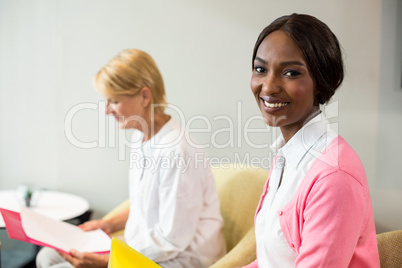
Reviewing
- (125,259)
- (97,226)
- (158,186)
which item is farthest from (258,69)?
(97,226)

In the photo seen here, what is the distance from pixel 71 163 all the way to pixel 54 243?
1266 millimetres

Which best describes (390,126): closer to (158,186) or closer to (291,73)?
(291,73)

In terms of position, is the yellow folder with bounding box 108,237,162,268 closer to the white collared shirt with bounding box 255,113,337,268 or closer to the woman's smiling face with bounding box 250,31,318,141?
the white collared shirt with bounding box 255,113,337,268

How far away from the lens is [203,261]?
5.53 ft

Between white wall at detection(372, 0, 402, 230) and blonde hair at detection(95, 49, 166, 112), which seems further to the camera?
blonde hair at detection(95, 49, 166, 112)

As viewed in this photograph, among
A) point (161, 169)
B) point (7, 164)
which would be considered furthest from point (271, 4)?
point (7, 164)

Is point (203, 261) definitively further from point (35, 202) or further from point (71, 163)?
point (71, 163)

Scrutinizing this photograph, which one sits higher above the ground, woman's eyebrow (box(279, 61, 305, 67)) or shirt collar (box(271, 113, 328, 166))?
woman's eyebrow (box(279, 61, 305, 67))

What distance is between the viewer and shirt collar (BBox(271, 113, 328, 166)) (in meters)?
1.01

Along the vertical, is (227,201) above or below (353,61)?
below

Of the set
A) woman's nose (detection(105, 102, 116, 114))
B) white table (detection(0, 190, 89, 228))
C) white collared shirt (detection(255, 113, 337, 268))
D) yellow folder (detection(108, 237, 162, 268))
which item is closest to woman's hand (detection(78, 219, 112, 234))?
white table (detection(0, 190, 89, 228))

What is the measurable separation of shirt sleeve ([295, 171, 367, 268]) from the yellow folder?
41 cm

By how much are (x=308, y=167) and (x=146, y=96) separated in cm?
103

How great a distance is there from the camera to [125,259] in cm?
106
